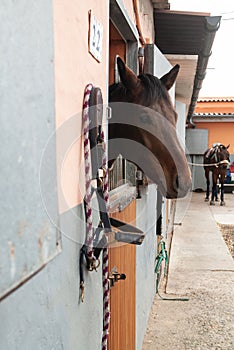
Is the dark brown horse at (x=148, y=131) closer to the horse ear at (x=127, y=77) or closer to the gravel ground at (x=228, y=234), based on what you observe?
the horse ear at (x=127, y=77)

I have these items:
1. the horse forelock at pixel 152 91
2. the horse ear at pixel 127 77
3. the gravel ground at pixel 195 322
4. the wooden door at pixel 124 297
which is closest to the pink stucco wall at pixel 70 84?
the horse ear at pixel 127 77

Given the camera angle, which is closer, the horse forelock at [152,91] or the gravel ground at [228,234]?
the horse forelock at [152,91]

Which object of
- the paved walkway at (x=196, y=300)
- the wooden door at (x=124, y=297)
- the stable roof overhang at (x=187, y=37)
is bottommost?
the paved walkway at (x=196, y=300)

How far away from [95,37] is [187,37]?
4397mm

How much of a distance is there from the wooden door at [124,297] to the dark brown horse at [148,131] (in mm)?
290

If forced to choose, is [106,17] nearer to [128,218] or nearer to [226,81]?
[128,218]

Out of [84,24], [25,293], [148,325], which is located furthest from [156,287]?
[25,293]

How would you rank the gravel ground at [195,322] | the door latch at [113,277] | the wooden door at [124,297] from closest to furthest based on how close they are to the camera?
the door latch at [113,277] < the wooden door at [124,297] < the gravel ground at [195,322]

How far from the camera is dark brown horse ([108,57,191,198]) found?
2008 mm

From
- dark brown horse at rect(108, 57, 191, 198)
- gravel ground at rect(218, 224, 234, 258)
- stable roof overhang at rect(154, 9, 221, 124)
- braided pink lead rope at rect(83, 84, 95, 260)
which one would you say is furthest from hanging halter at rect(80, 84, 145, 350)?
gravel ground at rect(218, 224, 234, 258)

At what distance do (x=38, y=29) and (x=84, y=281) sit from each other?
2.47 ft

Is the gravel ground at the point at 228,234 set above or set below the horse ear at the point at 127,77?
below

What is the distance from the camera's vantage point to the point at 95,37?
1430 mm

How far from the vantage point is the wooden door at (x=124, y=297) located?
2.29 metres
